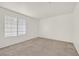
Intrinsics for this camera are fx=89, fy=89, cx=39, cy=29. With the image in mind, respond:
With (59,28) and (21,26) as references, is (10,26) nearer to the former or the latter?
(21,26)

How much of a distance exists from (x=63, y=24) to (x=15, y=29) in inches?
130

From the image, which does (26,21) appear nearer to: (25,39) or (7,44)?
(25,39)

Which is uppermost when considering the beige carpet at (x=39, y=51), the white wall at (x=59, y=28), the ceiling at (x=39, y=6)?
the ceiling at (x=39, y=6)

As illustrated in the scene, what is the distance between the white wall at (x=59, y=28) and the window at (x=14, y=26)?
2.36 meters

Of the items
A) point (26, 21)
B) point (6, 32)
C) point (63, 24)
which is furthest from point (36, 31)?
point (6, 32)

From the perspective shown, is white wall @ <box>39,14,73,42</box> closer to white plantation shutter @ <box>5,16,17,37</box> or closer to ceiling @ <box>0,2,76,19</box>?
ceiling @ <box>0,2,76,19</box>

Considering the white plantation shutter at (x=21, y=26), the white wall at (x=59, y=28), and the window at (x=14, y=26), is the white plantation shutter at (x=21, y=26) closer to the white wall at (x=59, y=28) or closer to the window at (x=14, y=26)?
the window at (x=14, y=26)

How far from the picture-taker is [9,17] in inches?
187

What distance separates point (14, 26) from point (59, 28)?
129 inches

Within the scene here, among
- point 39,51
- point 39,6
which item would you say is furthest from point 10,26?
point 39,51

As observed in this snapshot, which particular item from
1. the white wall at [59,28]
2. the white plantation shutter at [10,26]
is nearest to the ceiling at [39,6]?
the white plantation shutter at [10,26]

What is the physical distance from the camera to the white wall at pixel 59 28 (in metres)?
5.93

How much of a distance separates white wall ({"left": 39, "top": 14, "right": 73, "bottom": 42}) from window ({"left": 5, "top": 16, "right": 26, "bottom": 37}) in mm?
2364

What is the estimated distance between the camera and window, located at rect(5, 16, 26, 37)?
461cm
